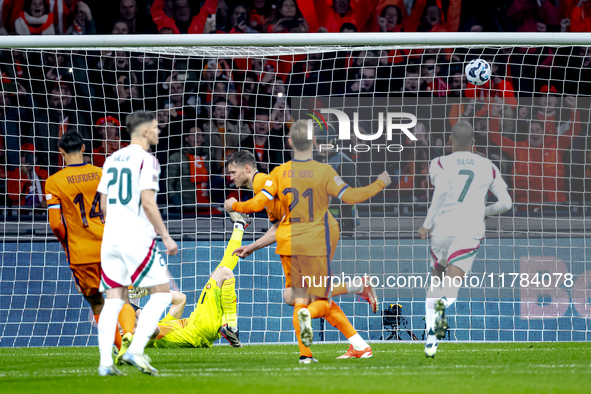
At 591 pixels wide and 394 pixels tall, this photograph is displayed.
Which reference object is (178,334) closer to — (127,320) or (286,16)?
(127,320)

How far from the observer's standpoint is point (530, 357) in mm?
5242

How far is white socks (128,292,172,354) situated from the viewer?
3.98 meters

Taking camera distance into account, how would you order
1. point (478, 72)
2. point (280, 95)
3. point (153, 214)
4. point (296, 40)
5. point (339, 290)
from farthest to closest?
1. point (280, 95)
2. point (478, 72)
3. point (296, 40)
4. point (339, 290)
5. point (153, 214)

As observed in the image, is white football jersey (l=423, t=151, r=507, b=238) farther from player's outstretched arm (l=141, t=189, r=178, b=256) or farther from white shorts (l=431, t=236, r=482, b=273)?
player's outstretched arm (l=141, t=189, r=178, b=256)

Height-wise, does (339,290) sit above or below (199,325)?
above

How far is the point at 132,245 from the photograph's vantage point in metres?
4.01

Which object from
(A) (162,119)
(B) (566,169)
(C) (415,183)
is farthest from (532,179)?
(A) (162,119)

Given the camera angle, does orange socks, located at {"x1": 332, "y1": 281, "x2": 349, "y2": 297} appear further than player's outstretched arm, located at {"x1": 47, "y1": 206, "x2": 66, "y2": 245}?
Yes

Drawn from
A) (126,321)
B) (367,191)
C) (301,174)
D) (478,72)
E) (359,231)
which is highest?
(478,72)

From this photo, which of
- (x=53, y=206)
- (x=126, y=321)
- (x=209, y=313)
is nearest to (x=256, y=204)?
(x=126, y=321)

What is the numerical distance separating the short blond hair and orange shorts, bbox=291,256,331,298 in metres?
0.77

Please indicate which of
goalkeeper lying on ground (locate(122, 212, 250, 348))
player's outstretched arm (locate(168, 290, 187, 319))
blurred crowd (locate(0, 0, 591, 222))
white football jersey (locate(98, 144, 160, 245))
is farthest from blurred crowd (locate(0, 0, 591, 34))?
white football jersey (locate(98, 144, 160, 245))

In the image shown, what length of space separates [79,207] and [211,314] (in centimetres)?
173

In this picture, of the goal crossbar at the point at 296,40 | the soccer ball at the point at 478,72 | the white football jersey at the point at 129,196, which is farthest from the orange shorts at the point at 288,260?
the soccer ball at the point at 478,72
